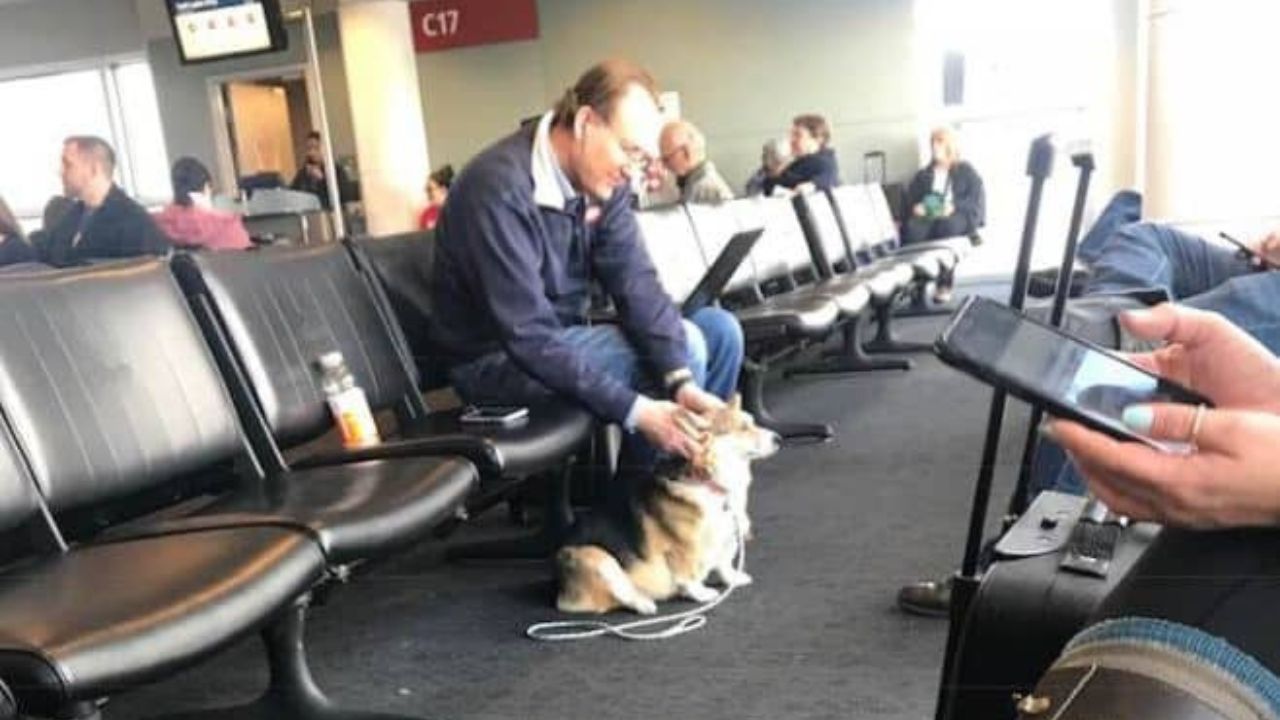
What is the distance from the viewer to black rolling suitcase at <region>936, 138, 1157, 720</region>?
953 millimetres

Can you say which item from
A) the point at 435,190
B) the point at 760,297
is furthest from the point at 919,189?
the point at 760,297

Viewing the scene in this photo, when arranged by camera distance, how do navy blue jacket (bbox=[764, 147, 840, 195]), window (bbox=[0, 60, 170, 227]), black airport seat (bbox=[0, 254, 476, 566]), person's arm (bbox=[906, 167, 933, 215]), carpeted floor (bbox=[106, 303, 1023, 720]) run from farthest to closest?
window (bbox=[0, 60, 170, 227])
person's arm (bbox=[906, 167, 933, 215])
navy blue jacket (bbox=[764, 147, 840, 195])
carpeted floor (bbox=[106, 303, 1023, 720])
black airport seat (bbox=[0, 254, 476, 566])

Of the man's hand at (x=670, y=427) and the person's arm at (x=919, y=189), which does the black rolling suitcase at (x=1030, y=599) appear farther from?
the person's arm at (x=919, y=189)

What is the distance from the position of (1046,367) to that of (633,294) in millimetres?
2201

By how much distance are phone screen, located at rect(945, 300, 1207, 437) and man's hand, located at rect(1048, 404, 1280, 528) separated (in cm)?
2

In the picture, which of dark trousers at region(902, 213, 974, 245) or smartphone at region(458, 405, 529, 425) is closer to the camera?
smartphone at region(458, 405, 529, 425)

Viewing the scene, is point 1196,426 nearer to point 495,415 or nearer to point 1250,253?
point 1250,253

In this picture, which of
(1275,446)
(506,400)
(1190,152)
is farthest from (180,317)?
(1190,152)

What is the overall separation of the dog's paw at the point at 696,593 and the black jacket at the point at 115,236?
9.84 feet

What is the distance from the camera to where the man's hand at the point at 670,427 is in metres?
2.51

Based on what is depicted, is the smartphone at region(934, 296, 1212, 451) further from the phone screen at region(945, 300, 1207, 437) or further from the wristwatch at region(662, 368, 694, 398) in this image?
the wristwatch at region(662, 368, 694, 398)

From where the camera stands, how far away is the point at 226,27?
7.19 m

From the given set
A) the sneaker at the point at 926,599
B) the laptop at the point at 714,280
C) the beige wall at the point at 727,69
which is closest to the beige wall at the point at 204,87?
the beige wall at the point at 727,69

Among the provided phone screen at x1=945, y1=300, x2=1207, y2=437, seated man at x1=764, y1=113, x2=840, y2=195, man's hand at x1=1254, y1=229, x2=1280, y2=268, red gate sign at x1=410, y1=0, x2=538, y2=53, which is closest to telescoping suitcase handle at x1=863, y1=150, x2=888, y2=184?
seated man at x1=764, y1=113, x2=840, y2=195
